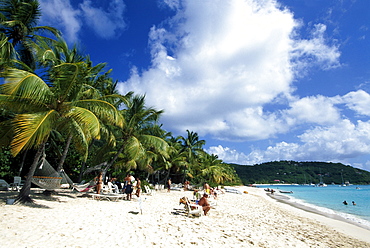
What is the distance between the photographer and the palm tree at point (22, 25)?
9664 millimetres

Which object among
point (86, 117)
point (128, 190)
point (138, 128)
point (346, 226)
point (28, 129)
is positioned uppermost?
point (138, 128)

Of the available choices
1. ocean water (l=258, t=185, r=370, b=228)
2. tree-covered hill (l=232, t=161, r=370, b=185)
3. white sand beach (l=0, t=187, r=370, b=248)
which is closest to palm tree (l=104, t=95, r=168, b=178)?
white sand beach (l=0, t=187, r=370, b=248)

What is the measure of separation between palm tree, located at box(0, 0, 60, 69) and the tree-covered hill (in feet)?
325

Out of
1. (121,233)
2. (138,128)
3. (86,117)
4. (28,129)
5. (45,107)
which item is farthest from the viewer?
(138,128)

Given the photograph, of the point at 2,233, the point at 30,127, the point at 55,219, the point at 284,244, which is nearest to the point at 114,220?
the point at 55,219

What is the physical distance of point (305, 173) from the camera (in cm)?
11506

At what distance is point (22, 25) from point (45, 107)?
519 cm

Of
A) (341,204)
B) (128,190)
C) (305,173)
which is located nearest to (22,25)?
(128,190)

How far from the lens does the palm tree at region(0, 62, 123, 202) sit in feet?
19.7

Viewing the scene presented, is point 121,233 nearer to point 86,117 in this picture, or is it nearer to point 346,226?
point 86,117

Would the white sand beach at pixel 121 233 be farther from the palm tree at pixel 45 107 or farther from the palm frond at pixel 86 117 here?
the palm frond at pixel 86 117

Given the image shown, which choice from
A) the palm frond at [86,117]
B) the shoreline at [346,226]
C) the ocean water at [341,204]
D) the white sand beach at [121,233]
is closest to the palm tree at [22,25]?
the palm frond at [86,117]

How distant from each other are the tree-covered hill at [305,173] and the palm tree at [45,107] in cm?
9909

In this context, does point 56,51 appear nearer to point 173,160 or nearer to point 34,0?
point 34,0
